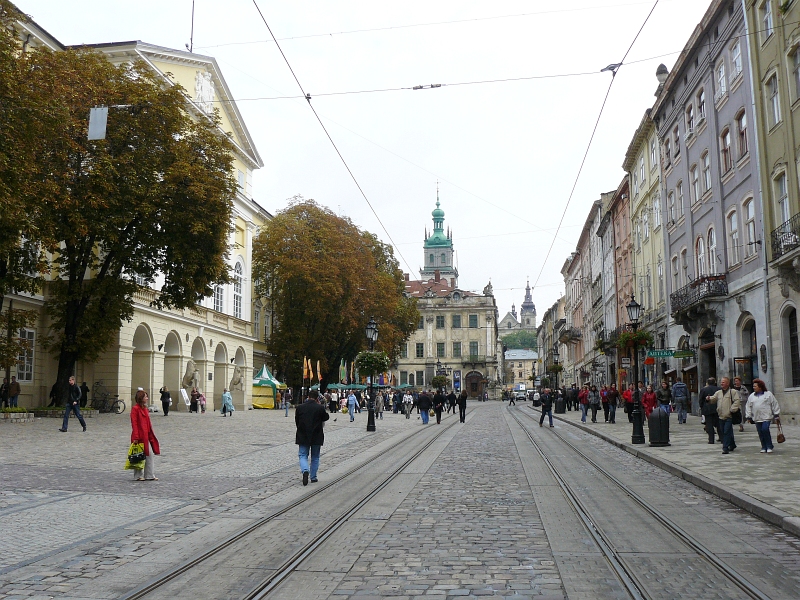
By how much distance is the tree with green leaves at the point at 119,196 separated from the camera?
25.7 m

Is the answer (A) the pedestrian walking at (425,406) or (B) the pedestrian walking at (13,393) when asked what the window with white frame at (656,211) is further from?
(B) the pedestrian walking at (13,393)

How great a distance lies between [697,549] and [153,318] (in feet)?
115

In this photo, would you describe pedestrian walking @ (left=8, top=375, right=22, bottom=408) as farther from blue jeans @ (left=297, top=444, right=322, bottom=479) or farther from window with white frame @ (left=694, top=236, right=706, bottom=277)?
window with white frame @ (left=694, top=236, right=706, bottom=277)

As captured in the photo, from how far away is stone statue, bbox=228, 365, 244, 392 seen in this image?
49.6 m

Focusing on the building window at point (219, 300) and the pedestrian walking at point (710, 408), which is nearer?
the pedestrian walking at point (710, 408)

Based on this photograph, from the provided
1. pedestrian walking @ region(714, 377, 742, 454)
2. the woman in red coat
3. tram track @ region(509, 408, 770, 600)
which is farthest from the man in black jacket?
pedestrian walking @ region(714, 377, 742, 454)

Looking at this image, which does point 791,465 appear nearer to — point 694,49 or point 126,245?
point 694,49

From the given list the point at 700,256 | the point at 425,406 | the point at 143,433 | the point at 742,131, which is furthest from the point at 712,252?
the point at 143,433

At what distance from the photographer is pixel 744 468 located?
14.0 metres

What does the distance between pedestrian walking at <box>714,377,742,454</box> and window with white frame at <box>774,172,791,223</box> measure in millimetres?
8996

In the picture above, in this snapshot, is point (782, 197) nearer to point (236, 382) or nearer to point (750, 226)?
point (750, 226)

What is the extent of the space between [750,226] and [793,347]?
489 centimetres

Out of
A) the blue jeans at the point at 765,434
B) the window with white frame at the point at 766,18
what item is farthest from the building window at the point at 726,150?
the blue jeans at the point at 765,434

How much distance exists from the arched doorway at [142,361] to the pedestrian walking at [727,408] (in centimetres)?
2908
